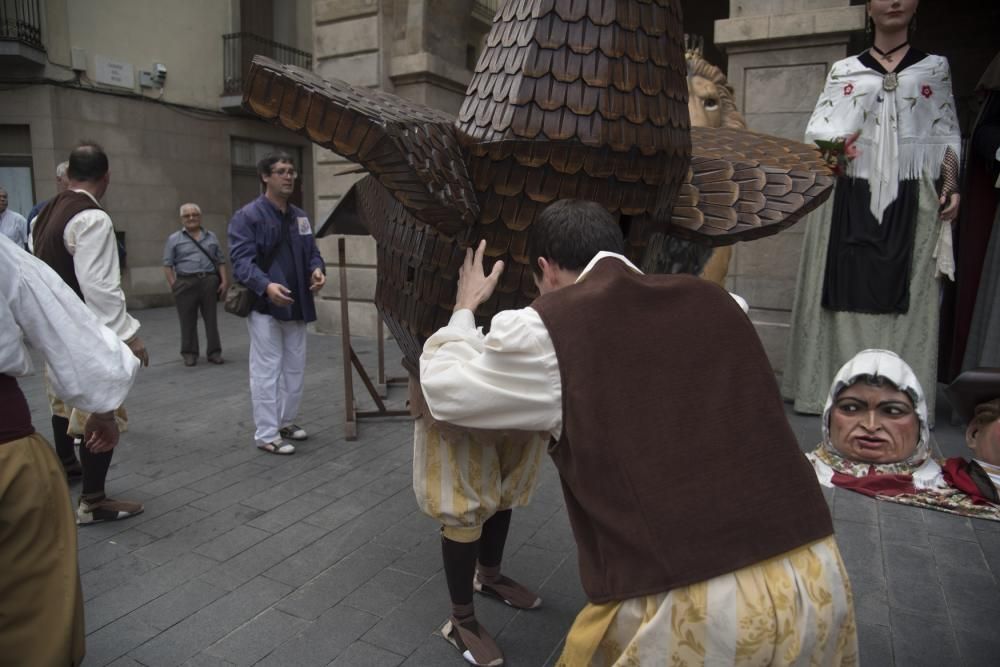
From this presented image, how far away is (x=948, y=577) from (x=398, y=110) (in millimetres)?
2780

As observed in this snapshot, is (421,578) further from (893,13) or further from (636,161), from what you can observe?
(893,13)

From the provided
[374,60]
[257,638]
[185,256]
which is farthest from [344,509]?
[374,60]

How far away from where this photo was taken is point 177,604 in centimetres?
253

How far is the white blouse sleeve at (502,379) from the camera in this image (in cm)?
134

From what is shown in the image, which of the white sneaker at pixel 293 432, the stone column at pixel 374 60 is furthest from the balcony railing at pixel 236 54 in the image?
the white sneaker at pixel 293 432

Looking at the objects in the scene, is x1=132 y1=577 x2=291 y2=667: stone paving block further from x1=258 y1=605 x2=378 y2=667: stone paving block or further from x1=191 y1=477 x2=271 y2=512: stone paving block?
x1=191 y1=477 x2=271 y2=512: stone paving block

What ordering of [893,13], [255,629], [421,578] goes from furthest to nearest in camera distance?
[893,13]
[421,578]
[255,629]

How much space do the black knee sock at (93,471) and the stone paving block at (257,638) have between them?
4.18 ft

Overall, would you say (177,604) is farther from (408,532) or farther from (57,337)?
(57,337)

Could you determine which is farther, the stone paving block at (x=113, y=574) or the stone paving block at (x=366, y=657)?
the stone paving block at (x=113, y=574)

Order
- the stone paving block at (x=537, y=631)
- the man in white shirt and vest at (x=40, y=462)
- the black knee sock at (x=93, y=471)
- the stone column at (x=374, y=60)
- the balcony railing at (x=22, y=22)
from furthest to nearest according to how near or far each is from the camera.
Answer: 1. the balcony railing at (x=22, y=22)
2. the stone column at (x=374, y=60)
3. the black knee sock at (x=93, y=471)
4. the stone paving block at (x=537, y=631)
5. the man in white shirt and vest at (x=40, y=462)

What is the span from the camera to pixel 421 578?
9.00 ft

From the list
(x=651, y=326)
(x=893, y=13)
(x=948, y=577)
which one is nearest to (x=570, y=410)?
(x=651, y=326)

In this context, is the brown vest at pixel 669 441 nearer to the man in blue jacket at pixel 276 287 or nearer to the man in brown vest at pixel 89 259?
the man in brown vest at pixel 89 259
